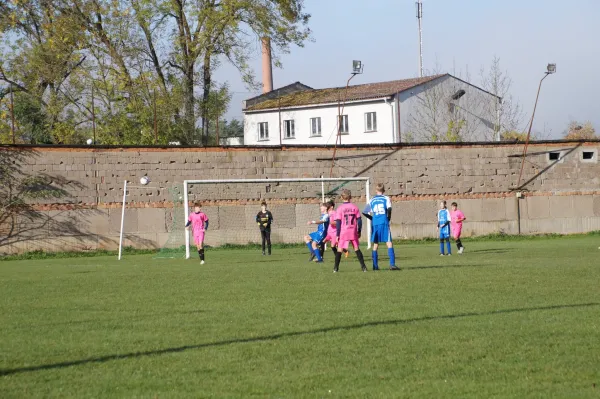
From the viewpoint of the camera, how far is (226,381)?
7809 millimetres

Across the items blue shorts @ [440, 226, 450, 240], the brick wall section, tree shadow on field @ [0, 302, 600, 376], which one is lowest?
tree shadow on field @ [0, 302, 600, 376]

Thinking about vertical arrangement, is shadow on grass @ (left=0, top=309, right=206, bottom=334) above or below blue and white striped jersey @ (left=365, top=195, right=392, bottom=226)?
below

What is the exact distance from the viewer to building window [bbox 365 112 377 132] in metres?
63.2

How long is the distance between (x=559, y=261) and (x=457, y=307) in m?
10.5

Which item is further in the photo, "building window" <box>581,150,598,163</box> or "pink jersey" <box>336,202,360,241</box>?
"building window" <box>581,150,598,163</box>

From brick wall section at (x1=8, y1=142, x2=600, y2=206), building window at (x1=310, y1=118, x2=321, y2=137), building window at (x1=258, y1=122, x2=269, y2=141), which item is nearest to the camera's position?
brick wall section at (x1=8, y1=142, x2=600, y2=206)

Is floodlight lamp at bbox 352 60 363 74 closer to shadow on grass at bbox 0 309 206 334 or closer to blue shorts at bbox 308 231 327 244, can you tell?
blue shorts at bbox 308 231 327 244

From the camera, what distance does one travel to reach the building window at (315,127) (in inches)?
2544

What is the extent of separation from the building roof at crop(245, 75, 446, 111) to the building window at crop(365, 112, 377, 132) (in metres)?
1.29

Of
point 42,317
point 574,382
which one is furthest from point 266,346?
point 42,317

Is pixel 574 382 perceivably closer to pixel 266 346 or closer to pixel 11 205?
pixel 266 346

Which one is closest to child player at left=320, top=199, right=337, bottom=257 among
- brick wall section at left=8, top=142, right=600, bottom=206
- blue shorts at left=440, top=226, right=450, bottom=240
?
blue shorts at left=440, top=226, right=450, bottom=240

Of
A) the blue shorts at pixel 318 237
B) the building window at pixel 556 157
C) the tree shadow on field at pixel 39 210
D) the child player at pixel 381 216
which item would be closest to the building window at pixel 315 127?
the building window at pixel 556 157

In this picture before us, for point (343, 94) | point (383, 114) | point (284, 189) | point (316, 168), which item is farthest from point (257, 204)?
point (343, 94)
